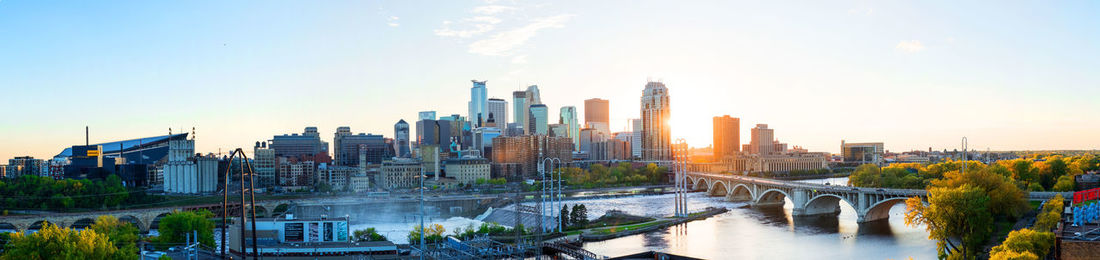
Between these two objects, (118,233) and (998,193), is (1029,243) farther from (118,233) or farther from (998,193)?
(118,233)

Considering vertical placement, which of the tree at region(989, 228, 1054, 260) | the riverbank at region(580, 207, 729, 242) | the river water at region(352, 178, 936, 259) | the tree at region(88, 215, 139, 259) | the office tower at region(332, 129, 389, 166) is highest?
the office tower at region(332, 129, 389, 166)

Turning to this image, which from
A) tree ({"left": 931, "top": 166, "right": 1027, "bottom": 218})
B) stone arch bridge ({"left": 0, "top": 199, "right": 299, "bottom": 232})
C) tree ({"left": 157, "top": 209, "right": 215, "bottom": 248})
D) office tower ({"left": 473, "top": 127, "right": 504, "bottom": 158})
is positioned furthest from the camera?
office tower ({"left": 473, "top": 127, "right": 504, "bottom": 158})

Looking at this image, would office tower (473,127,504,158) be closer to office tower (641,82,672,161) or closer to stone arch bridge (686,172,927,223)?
office tower (641,82,672,161)

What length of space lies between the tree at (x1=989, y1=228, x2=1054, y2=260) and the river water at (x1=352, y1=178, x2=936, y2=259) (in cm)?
994

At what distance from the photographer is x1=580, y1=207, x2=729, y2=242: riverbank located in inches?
1678

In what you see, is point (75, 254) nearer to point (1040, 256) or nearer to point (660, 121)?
point (1040, 256)

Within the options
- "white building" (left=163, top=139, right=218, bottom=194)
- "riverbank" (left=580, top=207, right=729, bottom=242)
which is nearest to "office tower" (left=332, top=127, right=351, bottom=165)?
"white building" (left=163, top=139, right=218, bottom=194)

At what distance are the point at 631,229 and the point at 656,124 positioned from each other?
400 feet

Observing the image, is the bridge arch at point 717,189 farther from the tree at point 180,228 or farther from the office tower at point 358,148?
the office tower at point 358,148

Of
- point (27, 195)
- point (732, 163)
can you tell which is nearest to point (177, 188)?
point (27, 195)

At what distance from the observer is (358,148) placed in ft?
479

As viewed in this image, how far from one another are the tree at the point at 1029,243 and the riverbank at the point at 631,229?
864 inches

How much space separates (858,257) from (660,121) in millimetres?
131313

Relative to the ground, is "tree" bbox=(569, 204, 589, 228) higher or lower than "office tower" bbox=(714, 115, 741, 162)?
lower
